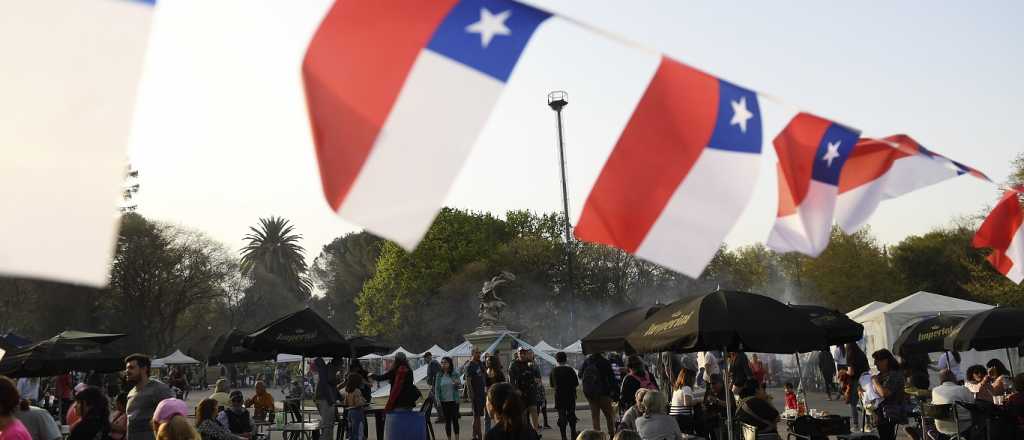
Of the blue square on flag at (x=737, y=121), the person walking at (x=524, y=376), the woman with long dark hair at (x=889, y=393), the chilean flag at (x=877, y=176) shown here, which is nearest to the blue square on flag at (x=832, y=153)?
the chilean flag at (x=877, y=176)

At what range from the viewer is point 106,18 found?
10.5 ft

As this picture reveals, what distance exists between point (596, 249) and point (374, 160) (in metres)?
55.7

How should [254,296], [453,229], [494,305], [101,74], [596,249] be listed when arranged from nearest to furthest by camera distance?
[101,74]
[494,305]
[596,249]
[453,229]
[254,296]

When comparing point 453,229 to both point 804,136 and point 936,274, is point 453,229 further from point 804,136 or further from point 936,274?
point 804,136

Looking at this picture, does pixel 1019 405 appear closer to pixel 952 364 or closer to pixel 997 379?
pixel 997 379

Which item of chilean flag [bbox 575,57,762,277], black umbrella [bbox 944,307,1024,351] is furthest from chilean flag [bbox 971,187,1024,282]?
chilean flag [bbox 575,57,762,277]

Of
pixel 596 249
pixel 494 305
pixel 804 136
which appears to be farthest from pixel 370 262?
pixel 804 136

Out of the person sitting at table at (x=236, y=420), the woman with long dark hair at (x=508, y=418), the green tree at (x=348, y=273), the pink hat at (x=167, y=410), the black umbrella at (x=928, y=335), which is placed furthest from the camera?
the green tree at (x=348, y=273)

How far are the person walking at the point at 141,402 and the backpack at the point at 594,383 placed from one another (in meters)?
8.64

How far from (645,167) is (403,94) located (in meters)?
1.86

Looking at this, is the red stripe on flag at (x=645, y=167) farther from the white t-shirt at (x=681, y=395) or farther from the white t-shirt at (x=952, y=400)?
the white t-shirt at (x=952, y=400)

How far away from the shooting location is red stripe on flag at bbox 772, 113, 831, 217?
6.55 metres

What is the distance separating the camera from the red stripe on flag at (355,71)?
4262mm

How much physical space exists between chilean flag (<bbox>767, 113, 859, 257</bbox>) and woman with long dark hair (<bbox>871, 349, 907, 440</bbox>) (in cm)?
546
